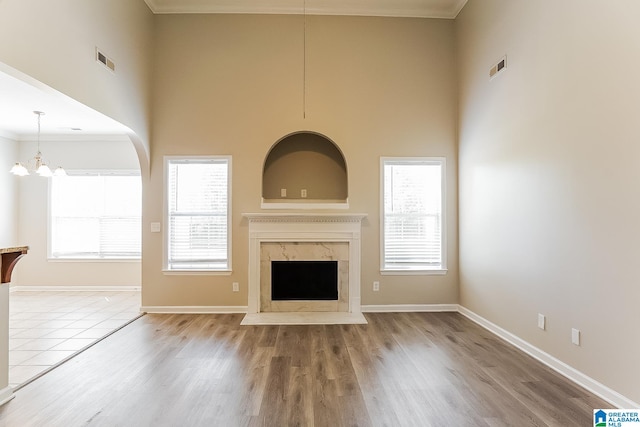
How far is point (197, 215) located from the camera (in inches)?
192

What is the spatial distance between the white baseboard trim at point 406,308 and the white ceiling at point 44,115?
4.08 meters

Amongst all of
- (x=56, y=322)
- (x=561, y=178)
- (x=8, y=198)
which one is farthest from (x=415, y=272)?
(x=8, y=198)

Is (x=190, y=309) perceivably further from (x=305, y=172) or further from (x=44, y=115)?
(x=44, y=115)

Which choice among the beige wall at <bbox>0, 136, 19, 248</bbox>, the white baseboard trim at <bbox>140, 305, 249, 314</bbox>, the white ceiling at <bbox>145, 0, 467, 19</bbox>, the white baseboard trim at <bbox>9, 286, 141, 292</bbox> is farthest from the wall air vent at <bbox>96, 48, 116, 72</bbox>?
the white baseboard trim at <bbox>9, 286, 141, 292</bbox>

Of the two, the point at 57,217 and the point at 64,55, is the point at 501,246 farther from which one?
the point at 57,217

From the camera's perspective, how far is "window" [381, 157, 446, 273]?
4.93m

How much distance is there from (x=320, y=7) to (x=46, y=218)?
20.0ft

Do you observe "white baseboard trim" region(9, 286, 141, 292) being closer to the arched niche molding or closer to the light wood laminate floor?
the light wood laminate floor

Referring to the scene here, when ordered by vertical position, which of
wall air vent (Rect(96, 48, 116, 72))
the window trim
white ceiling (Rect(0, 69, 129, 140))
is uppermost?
wall air vent (Rect(96, 48, 116, 72))

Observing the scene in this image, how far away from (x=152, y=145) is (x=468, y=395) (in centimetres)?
483

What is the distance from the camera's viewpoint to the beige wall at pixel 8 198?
5.90m

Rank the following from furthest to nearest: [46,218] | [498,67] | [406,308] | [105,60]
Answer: [46,218] → [406,308] → [498,67] → [105,60]

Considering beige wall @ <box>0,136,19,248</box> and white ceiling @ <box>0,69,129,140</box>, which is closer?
white ceiling @ <box>0,69,129,140</box>

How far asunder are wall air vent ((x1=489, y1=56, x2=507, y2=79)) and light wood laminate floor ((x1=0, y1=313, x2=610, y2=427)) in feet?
10.0
